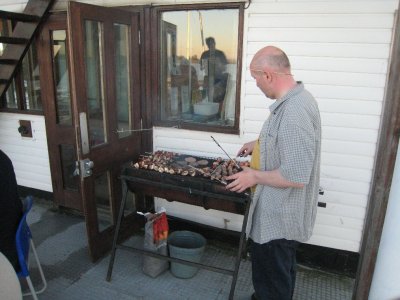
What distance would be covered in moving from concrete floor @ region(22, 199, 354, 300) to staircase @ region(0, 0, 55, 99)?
2.30 metres

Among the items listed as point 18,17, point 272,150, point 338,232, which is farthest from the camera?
point 18,17

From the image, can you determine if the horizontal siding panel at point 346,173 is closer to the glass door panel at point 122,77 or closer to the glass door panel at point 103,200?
the glass door panel at point 122,77

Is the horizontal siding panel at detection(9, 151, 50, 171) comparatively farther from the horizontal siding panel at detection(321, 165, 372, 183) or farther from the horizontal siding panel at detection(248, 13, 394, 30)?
the horizontal siding panel at detection(321, 165, 372, 183)

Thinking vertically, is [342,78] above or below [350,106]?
above

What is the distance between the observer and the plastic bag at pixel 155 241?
337cm

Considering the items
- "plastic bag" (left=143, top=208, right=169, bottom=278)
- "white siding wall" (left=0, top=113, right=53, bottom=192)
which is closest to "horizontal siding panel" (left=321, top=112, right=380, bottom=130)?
"plastic bag" (left=143, top=208, right=169, bottom=278)

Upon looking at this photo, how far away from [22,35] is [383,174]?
171 inches

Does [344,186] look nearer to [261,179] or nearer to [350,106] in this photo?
[350,106]

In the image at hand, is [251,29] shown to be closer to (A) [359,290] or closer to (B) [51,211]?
(A) [359,290]

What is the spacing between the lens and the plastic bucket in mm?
3328

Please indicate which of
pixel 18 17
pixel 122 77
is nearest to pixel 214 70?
pixel 122 77

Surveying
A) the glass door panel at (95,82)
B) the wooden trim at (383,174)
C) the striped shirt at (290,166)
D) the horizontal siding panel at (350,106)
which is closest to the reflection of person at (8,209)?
the glass door panel at (95,82)

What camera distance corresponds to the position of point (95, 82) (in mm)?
3361

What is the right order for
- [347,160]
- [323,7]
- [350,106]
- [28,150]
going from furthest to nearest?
[28,150] < [347,160] < [350,106] < [323,7]
